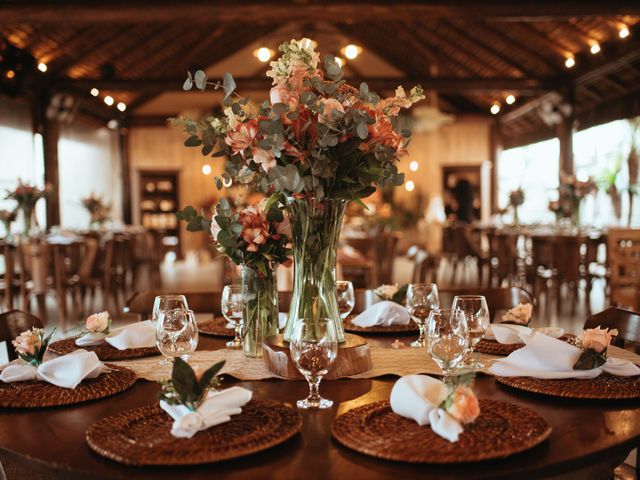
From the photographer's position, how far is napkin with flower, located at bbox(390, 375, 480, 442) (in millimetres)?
1248

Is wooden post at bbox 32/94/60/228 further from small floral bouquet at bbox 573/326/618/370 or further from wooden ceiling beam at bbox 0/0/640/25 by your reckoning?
small floral bouquet at bbox 573/326/618/370

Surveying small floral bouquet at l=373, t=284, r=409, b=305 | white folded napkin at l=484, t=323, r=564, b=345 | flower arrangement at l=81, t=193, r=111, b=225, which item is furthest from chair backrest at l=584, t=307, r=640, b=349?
flower arrangement at l=81, t=193, r=111, b=225

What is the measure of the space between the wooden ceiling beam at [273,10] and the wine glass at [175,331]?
23.6 ft

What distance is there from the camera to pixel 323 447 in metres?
1.27

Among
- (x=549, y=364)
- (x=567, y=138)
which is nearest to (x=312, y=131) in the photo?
(x=549, y=364)

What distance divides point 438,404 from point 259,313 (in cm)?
76

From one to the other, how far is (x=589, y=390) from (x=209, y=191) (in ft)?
55.8

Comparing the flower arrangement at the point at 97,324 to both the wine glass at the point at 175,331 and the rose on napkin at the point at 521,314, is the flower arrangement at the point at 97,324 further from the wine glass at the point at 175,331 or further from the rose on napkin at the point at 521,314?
the rose on napkin at the point at 521,314

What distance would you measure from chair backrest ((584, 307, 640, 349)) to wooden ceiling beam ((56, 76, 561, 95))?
11049 mm

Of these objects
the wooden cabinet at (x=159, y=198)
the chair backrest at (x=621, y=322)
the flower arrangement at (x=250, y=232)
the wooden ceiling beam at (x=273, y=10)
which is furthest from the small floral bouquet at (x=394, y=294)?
the wooden cabinet at (x=159, y=198)

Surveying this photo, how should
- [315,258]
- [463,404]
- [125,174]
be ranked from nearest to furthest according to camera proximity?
[463,404]
[315,258]
[125,174]

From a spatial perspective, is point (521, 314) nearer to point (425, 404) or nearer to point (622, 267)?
point (425, 404)

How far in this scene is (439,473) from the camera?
1.14 metres

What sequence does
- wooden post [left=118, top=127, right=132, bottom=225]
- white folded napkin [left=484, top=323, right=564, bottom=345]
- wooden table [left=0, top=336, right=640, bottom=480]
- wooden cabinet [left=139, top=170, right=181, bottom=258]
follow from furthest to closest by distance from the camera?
wooden cabinet [left=139, top=170, right=181, bottom=258]
wooden post [left=118, top=127, right=132, bottom=225]
white folded napkin [left=484, top=323, right=564, bottom=345]
wooden table [left=0, top=336, right=640, bottom=480]
